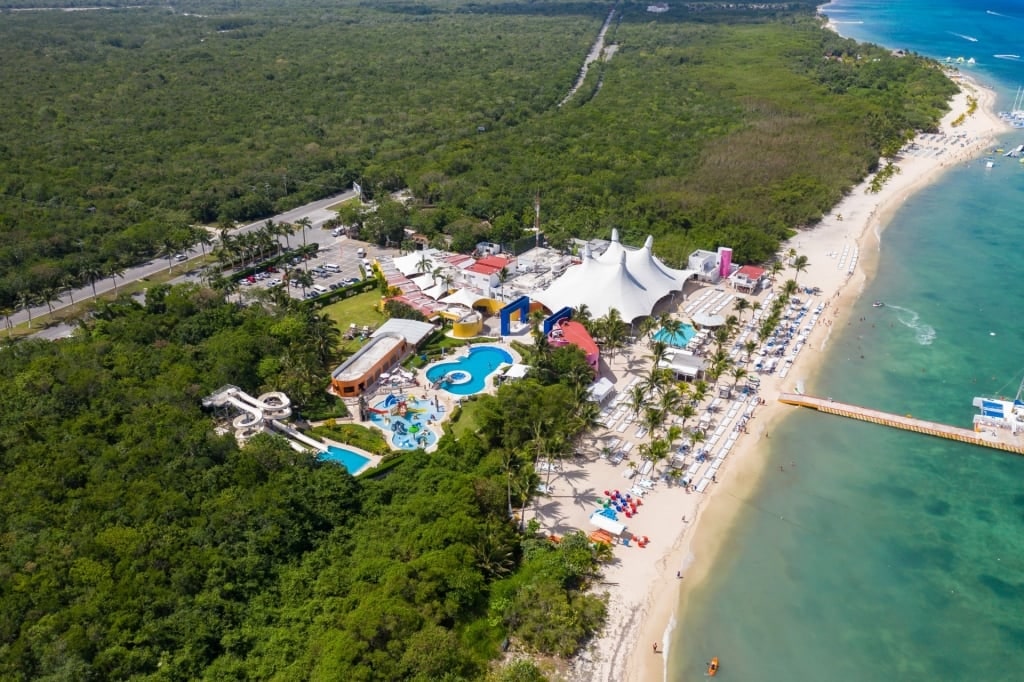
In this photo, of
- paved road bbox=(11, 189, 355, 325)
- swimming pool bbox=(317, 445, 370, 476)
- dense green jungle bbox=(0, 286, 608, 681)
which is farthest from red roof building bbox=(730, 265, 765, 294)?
paved road bbox=(11, 189, 355, 325)

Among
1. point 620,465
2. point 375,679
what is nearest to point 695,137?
point 620,465

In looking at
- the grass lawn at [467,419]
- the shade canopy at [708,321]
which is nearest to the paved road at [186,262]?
the grass lawn at [467,419]

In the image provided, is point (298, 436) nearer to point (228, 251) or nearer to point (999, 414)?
point (228, 251)

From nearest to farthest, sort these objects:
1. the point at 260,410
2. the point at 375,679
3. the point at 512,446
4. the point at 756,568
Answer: the point at 375,679 → the point at 756,568 → the point at 512,446 → the point at 260,410

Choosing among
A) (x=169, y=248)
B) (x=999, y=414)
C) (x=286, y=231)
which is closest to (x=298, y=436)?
(x=286, y=231)

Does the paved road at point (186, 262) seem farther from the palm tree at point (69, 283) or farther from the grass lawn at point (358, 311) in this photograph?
the grass lawn at point (358, 311)

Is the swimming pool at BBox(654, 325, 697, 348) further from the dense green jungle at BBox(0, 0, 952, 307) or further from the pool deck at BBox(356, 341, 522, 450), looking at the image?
the dense green jungle at BBox(0, 0, 952, 307)

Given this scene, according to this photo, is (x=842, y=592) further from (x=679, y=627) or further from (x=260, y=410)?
(x=260, y=410)
